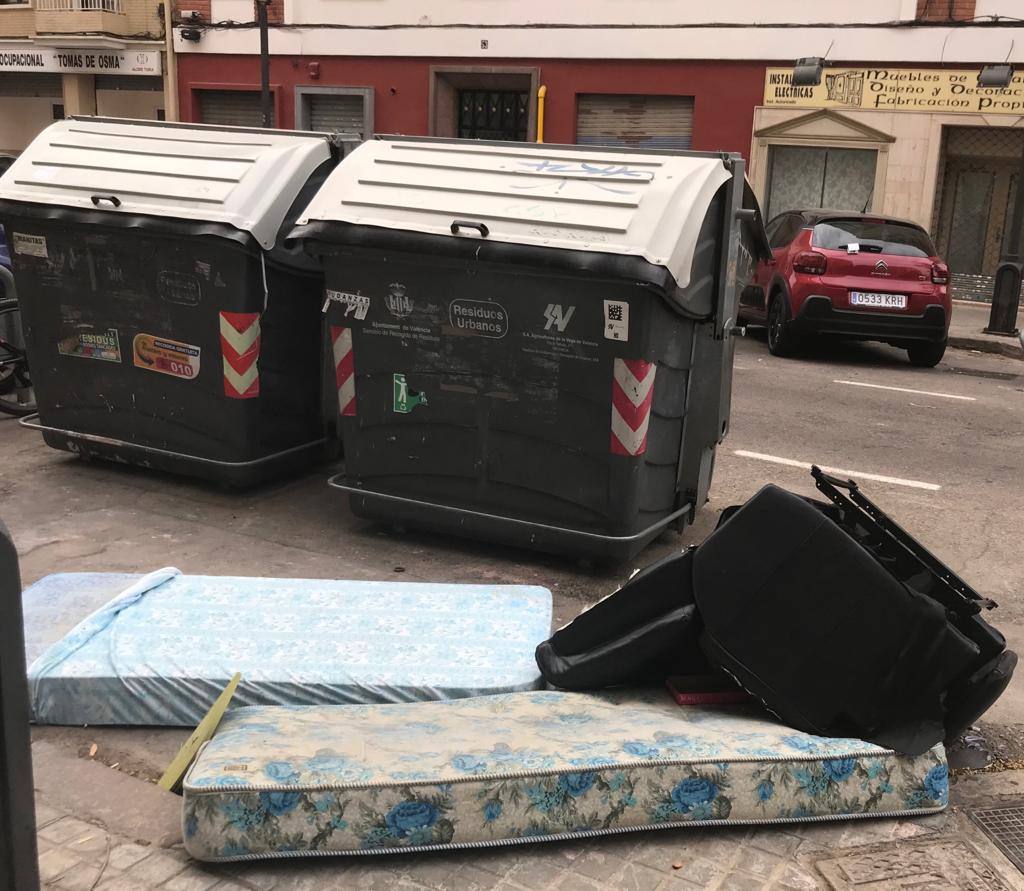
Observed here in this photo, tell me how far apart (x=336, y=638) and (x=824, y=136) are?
17.2 meters

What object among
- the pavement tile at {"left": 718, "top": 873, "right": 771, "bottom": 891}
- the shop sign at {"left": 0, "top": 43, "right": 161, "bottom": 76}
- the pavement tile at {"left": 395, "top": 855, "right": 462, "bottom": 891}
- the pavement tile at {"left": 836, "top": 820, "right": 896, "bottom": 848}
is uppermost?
the shop sign at {"left": 0, "top": 43, "right": 161, "bottom": 76}

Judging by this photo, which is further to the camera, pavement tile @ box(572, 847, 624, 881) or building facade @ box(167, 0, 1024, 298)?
building facade @ box(167, 0, 1024, 298)

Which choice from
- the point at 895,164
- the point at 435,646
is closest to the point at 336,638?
the point at 435,646

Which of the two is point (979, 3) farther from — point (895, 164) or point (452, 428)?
point (452, 428)

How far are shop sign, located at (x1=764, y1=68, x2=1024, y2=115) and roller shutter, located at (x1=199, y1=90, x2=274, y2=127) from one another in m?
10.6

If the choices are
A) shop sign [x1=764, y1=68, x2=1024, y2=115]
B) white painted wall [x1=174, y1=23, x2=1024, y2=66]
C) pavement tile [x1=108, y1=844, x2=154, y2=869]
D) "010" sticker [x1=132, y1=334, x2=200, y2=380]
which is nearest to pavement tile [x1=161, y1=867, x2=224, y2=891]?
pavement tile [x1=108, y1=844, x2=154, y2=869]

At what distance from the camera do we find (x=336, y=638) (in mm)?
4012

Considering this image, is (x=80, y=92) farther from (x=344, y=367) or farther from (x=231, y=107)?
(x=344, y=367)

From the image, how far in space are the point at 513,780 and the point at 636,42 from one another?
19.3 metres

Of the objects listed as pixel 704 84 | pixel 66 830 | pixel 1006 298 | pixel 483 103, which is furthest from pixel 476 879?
pixel 483 103

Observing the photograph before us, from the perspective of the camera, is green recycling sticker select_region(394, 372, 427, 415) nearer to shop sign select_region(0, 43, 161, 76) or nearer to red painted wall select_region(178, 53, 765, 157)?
red painted wall select_region(178, 53, 765, 157)

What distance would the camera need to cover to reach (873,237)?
39.3 feet

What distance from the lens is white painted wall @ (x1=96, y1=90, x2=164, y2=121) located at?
25000 mm

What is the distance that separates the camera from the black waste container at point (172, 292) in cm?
580
